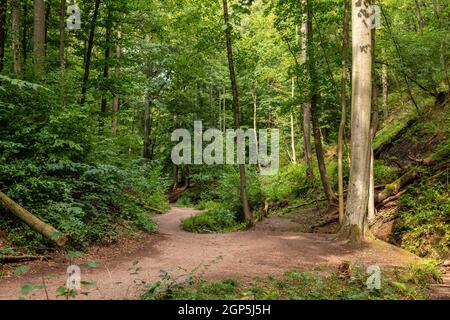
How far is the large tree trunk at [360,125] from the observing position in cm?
893

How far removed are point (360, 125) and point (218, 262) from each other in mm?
5206

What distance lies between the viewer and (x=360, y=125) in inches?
357

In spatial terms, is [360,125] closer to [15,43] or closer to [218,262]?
[218,262]

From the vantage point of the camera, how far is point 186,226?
15375 millimetres

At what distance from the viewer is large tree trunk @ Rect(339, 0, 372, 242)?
8930mm

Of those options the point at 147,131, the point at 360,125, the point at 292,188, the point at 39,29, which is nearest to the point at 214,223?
the point at 292,188

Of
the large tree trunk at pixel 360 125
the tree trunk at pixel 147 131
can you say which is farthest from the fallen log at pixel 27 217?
the tree trunk at pixel 147 131

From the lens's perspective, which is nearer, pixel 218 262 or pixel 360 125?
pixel 218 262

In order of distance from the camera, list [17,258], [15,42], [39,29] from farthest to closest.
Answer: [39,29]
[15,42]
[17,258]

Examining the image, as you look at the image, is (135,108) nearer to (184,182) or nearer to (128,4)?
(184,182)

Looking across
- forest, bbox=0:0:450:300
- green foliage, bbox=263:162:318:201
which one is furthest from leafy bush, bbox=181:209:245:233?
green foliage, bbox=263:162:318:201

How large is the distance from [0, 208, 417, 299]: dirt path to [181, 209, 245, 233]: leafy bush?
4.24 m

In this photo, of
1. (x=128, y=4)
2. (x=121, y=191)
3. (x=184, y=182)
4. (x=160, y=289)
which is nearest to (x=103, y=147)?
(x=121, y=191)

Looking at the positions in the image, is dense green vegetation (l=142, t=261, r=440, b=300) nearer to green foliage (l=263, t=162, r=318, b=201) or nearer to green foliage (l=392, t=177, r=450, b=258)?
green foliage (l=392, t=177, r=450, b=258)
